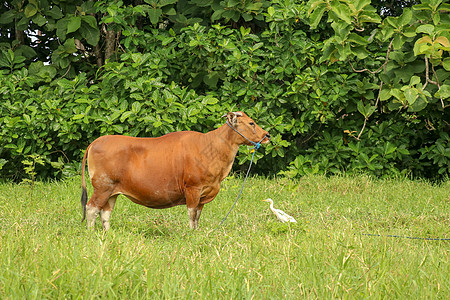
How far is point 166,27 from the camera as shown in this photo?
8539 mm

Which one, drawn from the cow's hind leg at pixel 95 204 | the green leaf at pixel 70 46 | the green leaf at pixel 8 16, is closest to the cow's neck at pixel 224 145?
the cow's hind leg at pixel 95 204

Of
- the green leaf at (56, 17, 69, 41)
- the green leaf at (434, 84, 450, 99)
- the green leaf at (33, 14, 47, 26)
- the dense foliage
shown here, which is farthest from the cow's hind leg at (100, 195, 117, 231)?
the green leaf at (434, 84, 450, 99)

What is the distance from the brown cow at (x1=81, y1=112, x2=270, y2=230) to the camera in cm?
464

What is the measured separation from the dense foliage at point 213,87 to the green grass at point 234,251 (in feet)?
4.31

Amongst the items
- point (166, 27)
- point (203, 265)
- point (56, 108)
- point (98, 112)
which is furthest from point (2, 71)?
point (203, 265)

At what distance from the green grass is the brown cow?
0.31 metres

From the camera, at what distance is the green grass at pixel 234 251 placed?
9.66ft

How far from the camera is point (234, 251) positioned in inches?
160

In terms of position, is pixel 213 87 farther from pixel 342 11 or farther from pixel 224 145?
pixel 224 145

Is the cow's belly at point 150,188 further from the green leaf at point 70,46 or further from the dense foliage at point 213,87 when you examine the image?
the green leaf at point 70,46

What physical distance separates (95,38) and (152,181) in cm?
395

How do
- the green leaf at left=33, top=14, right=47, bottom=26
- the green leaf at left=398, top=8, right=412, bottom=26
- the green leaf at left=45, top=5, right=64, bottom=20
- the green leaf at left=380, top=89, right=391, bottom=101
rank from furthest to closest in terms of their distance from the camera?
the green leaf at left=45, top=5, right=64, bottom=20
the green leaf at left=33, top=14, right=47, bottom=26
the green leaf at left=380, top=89, right=391, bottom=101
the green leaf at left=398, top=8, right=412, bottom=26

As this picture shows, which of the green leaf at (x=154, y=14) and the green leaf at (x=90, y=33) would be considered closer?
the green leaf at (x=154, y=14)

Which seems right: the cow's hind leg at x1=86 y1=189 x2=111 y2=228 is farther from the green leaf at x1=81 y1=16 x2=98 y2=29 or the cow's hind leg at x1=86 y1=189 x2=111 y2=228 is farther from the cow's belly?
the green leaf at x1=81 y1=16 x2=98 y2=29
